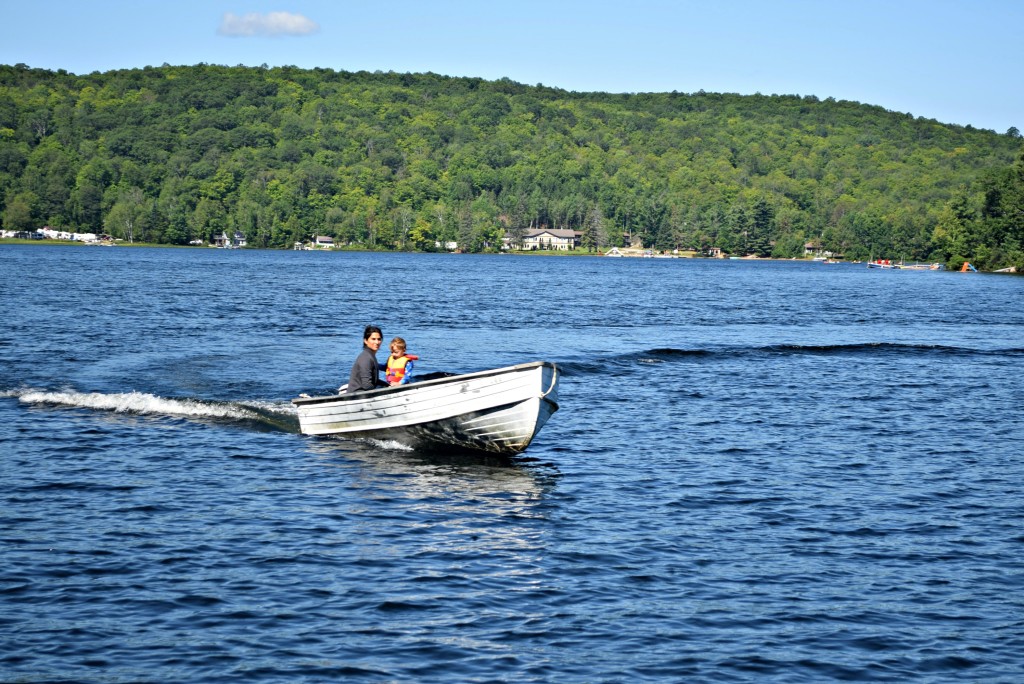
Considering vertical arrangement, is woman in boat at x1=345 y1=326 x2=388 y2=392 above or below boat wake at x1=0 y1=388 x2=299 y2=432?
above

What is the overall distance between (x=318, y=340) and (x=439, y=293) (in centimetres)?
4172

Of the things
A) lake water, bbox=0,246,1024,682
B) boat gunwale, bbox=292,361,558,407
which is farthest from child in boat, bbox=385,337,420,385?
lake water, bbox=0,246,1024,682

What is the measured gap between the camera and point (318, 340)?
4719cm

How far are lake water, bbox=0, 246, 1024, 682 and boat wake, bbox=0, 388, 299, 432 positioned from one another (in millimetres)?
108

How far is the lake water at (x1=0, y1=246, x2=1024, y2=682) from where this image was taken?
1321 cm

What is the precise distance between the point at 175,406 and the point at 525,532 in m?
14.1

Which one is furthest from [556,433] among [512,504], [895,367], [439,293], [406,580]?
[439,293]

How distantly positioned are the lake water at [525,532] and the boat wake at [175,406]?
0.11 meters

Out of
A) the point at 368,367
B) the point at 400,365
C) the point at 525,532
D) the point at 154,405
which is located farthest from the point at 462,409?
the point at 154,405

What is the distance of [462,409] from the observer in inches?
906

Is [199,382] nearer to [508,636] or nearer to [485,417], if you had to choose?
[485,417]

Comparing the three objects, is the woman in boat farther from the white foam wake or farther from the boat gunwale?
the white foam wake

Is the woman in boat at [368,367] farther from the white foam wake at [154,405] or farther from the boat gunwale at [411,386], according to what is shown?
the white foam wake at [154,405]

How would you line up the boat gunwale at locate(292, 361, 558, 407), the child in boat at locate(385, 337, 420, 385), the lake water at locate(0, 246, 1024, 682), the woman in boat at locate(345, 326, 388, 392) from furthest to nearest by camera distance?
the child in boat at locate(385, 337, 420, 385)
the woman in boat at locate(345, 326, 388, 392)
the boat gunwale at locate(292, 361, 558, 407)
the lake water at locate(0, 246, 1024, 682)
